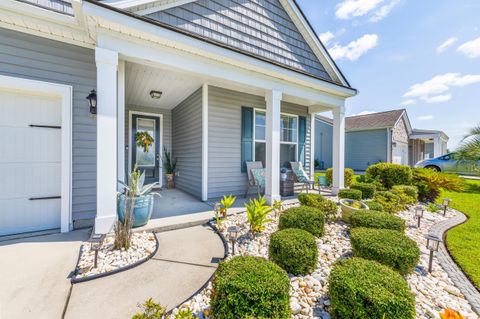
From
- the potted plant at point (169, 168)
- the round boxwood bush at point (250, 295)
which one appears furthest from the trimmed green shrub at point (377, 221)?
the potted plant at point (169, 168)

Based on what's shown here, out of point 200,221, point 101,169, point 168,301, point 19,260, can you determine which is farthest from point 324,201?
point 19,260

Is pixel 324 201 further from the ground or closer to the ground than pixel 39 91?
closer to the ground

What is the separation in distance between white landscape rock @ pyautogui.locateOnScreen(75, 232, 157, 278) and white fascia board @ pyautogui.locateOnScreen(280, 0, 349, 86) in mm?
5955

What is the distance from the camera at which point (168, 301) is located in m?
1.72

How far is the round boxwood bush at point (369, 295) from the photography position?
132cm

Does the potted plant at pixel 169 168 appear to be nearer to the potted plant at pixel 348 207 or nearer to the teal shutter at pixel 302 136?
the teal shutter at pixel 302 136

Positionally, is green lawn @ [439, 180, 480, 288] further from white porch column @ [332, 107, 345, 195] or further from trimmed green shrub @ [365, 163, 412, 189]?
white porch column @ [332, 107, 345, 195]

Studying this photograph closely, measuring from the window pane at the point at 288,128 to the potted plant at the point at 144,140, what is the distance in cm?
415

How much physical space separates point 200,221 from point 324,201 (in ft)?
7.43

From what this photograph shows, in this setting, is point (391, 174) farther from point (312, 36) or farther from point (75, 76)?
point (75, 76)

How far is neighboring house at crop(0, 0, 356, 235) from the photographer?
2740mm

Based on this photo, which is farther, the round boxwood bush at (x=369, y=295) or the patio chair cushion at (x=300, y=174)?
the patio chair cushion at (x=300, y=174)

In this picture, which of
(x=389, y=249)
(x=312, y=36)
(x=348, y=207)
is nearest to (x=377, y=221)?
(x=348, y=207)

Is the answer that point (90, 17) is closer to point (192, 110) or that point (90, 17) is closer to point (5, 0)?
point (5, 0)
